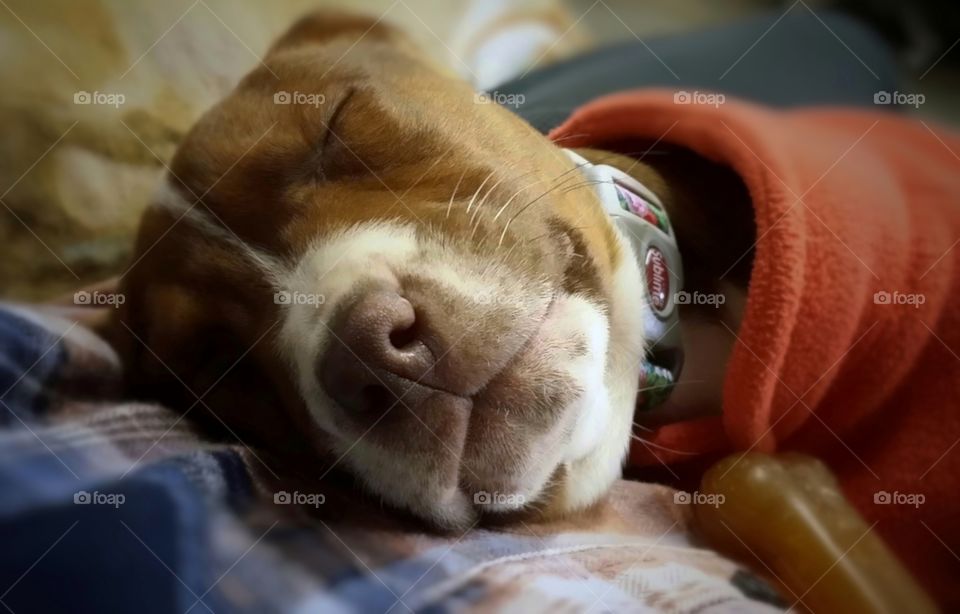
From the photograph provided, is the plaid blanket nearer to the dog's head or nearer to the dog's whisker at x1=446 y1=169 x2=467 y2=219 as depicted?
the dog's head

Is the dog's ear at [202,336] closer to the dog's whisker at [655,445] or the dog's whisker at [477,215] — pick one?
the dog's whisker at [477,215]

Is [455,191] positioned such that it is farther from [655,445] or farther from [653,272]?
[655,445]

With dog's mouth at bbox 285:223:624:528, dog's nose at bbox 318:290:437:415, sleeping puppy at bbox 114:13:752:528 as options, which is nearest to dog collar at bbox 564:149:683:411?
sleeping puppy at bbox 114:13:752:528

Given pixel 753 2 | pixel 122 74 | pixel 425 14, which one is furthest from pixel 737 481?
pixel 753 2

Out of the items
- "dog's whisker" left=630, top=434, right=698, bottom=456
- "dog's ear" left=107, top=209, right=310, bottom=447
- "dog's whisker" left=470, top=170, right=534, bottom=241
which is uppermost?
"dog's whisker" left=470, top=170, right=534, bottom=241

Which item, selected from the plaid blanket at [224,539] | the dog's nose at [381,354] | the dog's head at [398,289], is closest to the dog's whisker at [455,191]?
the dog's head at [398,289]

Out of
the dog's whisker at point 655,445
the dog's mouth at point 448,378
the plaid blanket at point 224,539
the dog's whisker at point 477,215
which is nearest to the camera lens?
the plaid blanket at point 224,539

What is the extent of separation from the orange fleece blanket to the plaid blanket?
17 centimetres

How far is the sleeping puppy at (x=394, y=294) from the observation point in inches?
30.0

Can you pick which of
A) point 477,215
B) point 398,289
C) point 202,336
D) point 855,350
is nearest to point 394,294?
point 398,289

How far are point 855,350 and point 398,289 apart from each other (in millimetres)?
558

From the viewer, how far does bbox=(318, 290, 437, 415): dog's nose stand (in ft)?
2.35

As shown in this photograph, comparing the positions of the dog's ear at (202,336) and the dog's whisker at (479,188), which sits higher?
the dog's whisker at (479,188)

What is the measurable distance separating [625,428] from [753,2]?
1604 millimetres
